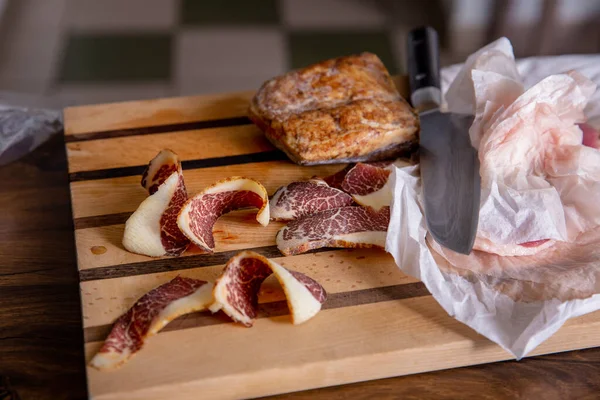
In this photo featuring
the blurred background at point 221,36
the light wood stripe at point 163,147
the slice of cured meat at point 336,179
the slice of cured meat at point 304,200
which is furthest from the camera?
the blurred background at point 221,36

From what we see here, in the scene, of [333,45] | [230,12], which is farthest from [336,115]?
[230,12]

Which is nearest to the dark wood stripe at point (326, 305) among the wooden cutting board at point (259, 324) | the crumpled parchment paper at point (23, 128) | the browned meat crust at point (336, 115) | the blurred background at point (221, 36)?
the wooden cutting board at point (259, 324)

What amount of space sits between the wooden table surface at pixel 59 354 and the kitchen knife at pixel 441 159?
30cm

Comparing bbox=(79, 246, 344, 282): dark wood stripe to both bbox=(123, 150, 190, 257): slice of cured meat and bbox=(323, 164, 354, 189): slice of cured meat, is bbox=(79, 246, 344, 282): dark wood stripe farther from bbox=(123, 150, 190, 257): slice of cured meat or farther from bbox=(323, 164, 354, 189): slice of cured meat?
bbox=(323, 164, 354, 189): slice of cured meat

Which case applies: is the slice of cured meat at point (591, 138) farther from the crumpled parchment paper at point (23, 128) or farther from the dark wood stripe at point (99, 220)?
the crumpled parchment paper at point (23, 128)

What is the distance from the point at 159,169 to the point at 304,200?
0.38m

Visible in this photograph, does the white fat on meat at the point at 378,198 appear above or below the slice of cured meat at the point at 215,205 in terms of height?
below

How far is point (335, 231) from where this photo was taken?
1.68m

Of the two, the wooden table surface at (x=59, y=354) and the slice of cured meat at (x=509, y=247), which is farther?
the slice of cured meat at (x=509, y=247)

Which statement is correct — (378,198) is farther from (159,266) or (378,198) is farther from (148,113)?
(148,113)

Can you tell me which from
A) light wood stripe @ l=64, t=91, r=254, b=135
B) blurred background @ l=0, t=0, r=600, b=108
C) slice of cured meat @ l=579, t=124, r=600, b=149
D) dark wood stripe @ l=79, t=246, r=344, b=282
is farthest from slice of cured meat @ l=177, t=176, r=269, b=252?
blurred background @ l=0, t=0, r=600, b=108

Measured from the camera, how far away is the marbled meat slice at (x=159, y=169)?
1792mm

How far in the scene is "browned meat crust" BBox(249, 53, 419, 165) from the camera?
1.92 meters

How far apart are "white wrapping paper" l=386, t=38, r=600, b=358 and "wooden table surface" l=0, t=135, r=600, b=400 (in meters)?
0.10
